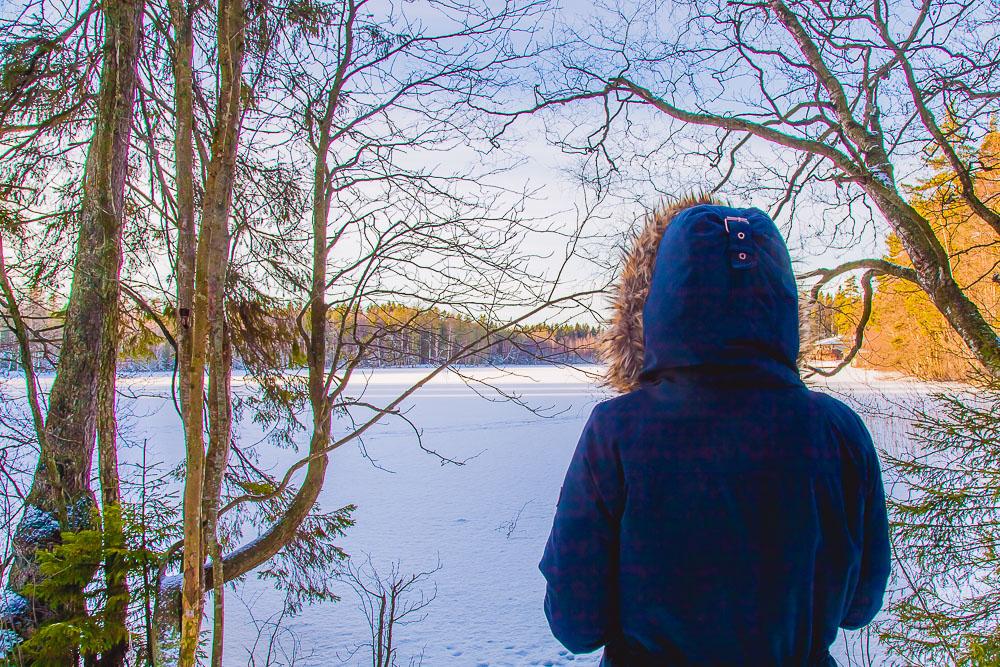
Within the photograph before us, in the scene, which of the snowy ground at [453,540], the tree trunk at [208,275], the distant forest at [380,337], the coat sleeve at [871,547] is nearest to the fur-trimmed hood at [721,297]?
the coat sleeve at [871,547]

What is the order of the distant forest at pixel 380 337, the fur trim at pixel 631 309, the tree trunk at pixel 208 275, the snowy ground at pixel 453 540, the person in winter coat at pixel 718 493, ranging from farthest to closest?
the snowy ground at pixel 453 540
the distant forest at pixel 380 337
the tree trunk at pixel 208 275
the fur trim at pixel 631 309
the person in winter coat at pixel 718 493

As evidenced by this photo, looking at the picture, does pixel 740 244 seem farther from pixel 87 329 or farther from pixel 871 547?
pixel 87 329

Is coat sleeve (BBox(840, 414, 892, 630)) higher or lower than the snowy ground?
higher

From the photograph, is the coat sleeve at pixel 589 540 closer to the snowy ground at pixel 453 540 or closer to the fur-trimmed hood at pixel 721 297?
the fur-trimmed hood at pixel 721 297

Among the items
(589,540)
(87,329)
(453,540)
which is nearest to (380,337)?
(87,329)

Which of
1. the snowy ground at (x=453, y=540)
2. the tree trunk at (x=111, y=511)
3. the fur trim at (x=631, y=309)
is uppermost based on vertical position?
the fur trim at (x=631, y=309)

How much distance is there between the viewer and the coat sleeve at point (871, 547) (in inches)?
35.1

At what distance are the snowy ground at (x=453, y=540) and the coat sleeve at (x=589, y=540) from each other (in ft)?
7.92

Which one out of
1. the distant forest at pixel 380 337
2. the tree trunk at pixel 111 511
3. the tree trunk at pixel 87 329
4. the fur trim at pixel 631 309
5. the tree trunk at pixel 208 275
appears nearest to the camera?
the fur trim at pixel 631 309

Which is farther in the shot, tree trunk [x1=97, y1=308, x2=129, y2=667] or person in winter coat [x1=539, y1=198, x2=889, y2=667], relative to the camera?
tree trunk [x1=97, y1=308, x2=129, y2=667]

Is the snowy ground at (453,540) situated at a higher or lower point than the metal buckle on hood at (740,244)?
lower

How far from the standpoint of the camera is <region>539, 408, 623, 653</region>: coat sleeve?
2.84 ft

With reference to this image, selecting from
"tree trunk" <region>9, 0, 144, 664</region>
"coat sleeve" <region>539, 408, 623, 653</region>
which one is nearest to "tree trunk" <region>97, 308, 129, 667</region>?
"tree trunk" <region>9, 0, 144, 664</region>

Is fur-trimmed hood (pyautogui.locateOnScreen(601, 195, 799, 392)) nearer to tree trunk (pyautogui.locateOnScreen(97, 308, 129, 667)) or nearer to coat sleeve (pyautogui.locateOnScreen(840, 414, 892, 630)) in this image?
coat sleeve (pyautogui.locateOnScreen(840, 414, 892, 630))
